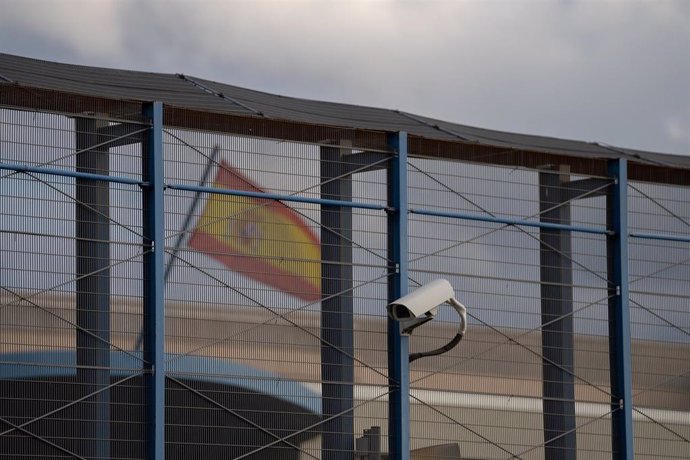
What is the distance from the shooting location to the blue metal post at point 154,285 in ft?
57.3

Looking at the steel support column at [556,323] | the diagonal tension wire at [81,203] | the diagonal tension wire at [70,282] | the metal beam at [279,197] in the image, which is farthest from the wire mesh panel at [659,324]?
the diagonal tension wire at [81,203]

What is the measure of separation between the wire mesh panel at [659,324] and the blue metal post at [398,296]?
4004mm

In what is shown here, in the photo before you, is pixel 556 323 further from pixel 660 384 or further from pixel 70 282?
pixel 70 282

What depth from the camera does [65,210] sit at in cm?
1742

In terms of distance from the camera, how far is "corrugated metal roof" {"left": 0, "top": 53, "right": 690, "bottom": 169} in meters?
18.2

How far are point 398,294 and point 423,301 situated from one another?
95 centimetres

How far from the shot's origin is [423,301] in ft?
61.3

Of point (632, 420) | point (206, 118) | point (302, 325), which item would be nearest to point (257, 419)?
point (302, 325)

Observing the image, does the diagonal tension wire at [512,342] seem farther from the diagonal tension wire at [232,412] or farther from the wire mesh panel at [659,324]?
the diagonal tension wire at [232,412]

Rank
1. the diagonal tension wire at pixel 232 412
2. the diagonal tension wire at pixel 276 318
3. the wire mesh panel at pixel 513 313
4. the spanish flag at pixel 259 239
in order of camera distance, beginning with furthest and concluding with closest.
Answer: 1. the wire mesh panel at pixel 513 313
2. the spanish flag at pixel 259 239
3. the diagonal tension wire at pixel 276 318
4. the diagonal tension wire at pixel 232 412

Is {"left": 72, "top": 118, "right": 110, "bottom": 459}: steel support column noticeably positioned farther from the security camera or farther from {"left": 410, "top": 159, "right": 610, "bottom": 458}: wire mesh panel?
{"left": 410, "top": 159, "right": 610, "bottom": 458}: wire mesh panel

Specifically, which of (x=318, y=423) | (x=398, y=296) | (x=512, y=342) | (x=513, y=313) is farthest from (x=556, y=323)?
(x=318, y=423)

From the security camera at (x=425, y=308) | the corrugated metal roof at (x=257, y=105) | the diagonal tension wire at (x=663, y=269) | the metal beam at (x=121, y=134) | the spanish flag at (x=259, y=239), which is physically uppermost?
the corrugated metal roof at (x=257, y=105)

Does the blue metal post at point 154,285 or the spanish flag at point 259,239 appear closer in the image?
the blue metal post at point 154,285
